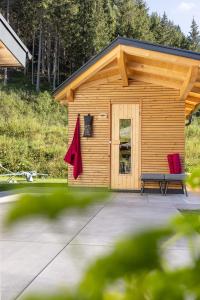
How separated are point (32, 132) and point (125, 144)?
52.2ft

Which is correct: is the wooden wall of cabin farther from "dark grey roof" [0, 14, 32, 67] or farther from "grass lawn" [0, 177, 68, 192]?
"dark grey roof" [0, 14, 32, 67]

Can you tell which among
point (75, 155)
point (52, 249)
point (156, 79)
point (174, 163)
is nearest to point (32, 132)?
point (75, 155)

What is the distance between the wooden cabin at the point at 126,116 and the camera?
31.9ft

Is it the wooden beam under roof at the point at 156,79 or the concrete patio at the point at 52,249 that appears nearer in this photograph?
the concrete patio at the point at 52,249

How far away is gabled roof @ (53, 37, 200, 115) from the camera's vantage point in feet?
27.0

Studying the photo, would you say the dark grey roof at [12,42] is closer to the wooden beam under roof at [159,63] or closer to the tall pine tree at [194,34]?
the wooden beam under roof at [159,63]

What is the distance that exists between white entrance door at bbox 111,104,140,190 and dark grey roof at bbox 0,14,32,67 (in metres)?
3.36

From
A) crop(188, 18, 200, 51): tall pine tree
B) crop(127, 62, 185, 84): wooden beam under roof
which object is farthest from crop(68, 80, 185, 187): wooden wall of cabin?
crop(188, 18, 200, 51): tall pine tree

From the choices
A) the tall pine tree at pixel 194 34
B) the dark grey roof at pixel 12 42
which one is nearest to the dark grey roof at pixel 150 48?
the dark grey roof at pixel 12 42

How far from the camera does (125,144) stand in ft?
32.8

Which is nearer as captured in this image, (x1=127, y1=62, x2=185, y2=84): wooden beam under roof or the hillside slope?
(x1=127, y1=62, x2=185, y2=84): wooden beam under roof

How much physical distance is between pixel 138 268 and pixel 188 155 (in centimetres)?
2456

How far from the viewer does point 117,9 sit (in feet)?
149

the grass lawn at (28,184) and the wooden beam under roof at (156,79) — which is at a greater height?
the wooden beam under roof at (156,79)
